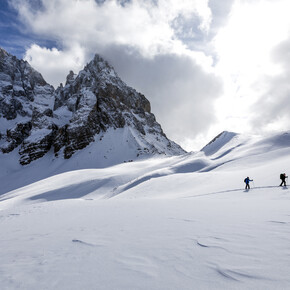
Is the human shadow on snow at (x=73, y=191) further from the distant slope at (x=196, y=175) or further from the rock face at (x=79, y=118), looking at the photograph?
the rock face at (x=79, y=118)

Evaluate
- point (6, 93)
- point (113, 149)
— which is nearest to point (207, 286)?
point (113, 149)

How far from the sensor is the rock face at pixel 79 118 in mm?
118750

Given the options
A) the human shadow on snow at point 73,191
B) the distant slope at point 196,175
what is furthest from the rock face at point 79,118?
the human shadow on snow at point 73,191

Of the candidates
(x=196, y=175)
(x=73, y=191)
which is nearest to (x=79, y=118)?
(x=73, y=191)

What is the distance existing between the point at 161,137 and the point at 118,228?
148 metres

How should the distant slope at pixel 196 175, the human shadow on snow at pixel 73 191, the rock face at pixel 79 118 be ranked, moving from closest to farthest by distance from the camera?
the distant slope at pixel 196 175 → the human shadow on snow at pixel 73 191 → the rock face at pixel 79 118

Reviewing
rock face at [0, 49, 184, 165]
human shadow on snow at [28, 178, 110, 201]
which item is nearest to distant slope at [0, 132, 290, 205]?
human shadow on snow at [28, 178, 110, 201]

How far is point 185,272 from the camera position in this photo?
132 inches

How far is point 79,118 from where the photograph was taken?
125m

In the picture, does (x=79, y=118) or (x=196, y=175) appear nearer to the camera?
(x=196, y=175)

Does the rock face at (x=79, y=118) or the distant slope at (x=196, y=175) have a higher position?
the rock face at (x=79, y=118)

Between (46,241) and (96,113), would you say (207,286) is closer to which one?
(46,241)

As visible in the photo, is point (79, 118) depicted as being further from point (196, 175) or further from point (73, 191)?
point (196, 175)

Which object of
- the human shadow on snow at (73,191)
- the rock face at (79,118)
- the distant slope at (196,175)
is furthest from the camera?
the rock face at (79,118)
